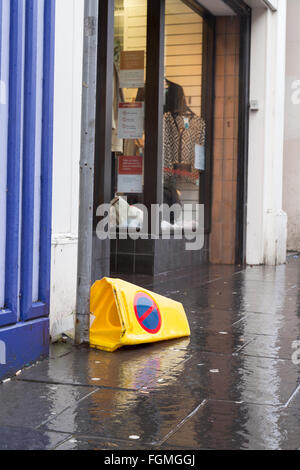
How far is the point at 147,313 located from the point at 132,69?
16.5 ft

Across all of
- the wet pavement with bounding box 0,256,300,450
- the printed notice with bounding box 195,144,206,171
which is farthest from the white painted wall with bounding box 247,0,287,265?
Result: the wet pavement with bounding box 0,256,300,450

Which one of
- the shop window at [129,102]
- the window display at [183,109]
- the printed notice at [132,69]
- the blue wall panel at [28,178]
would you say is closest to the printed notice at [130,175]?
the shop window at [129,102]

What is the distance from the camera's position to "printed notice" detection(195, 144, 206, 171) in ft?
33.7

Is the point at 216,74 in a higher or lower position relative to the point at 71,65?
higher

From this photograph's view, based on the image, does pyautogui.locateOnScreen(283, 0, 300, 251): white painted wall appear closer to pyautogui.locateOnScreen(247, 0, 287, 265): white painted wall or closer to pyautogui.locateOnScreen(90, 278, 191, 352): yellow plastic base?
pyautogui.locateOnScreen(247, 0, 287, 265): white painted wall

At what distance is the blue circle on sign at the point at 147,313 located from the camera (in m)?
4.38

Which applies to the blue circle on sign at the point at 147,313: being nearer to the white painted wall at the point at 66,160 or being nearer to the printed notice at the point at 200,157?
the white painted wall at the point at 66,160

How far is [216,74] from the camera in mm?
10625

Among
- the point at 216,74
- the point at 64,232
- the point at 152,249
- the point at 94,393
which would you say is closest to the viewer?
the point at 94,393

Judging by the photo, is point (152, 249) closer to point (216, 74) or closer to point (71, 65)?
point (216, 74)

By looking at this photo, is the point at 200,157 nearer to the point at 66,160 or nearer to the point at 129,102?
the point at 129,102

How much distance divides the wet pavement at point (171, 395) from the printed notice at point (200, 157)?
16.9ft

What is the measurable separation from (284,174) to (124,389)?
10.9 meters
